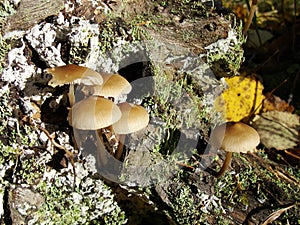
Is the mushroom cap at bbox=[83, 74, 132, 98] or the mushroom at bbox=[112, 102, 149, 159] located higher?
the mushroom cap at bbox=[83, 74, 132, 98]

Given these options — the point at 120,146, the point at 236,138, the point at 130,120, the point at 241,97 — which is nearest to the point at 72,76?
the point at 130,120

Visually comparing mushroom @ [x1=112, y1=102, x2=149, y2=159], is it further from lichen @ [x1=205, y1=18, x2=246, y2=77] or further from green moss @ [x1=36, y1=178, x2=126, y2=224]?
lichen @ [x1=205, y1=18, x2=246, y2=77]

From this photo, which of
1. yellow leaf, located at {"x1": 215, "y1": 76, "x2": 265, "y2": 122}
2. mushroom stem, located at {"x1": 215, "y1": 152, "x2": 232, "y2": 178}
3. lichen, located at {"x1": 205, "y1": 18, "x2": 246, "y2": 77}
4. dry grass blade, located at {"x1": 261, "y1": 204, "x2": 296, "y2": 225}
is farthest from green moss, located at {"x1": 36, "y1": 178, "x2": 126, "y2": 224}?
yellow leaf, located at {"x1": 215, "y1": 76, "x2": 265, "y2": 122}

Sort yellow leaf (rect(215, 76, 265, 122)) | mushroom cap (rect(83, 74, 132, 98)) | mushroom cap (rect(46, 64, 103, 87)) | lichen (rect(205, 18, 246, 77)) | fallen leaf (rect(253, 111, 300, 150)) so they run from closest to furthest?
mushroom cap (rect(46, 64, 103, 87)), mushroom cap (rect(83, 74, 132, 98)), lichen (rect(205, 18, 246, 77)), fallen leaf (rect(253, 111, 300, 150)), yellow leaf (rect(215, 76, 265, 122))

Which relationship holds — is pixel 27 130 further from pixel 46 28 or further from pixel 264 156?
pixel 264 156

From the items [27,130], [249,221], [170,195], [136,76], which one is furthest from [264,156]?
[27,130]

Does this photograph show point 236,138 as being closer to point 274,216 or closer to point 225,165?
point 225,165
